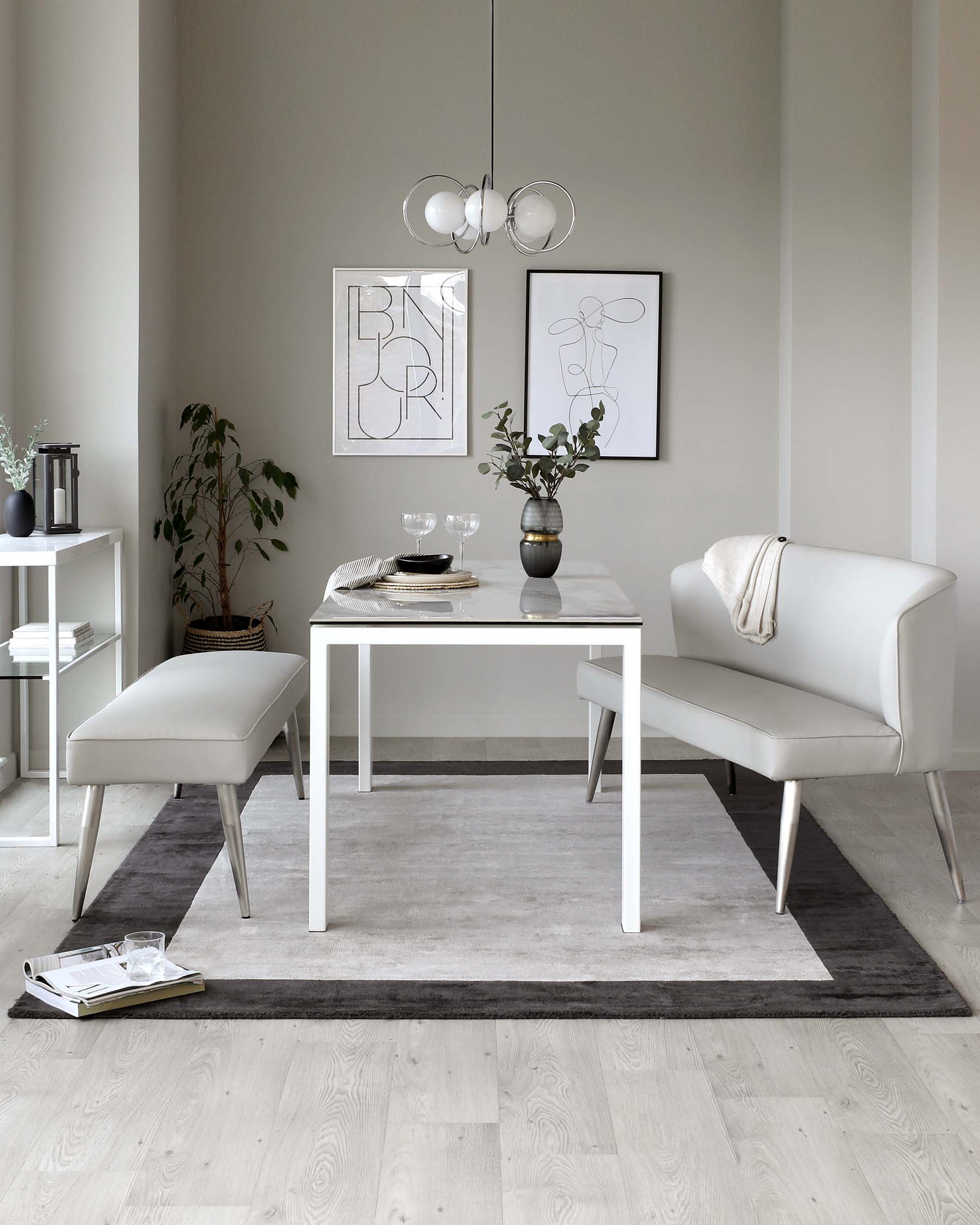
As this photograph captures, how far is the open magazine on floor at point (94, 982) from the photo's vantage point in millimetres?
2303

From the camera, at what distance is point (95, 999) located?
7.52 ft

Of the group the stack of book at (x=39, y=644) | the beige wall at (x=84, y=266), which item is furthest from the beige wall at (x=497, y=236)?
the stack of book at (x=39, y=644)

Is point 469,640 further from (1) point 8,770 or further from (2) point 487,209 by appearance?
(1) point 8,770

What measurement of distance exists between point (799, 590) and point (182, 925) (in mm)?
1923

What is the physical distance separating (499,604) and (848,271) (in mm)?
2416

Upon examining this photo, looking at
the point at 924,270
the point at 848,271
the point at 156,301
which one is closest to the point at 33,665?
the point at 156,301

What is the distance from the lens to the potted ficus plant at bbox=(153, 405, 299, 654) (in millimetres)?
4402

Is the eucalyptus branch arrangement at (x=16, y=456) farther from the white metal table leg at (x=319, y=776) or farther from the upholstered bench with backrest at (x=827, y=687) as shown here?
the upholstered bench with backrest at (x=827, y=687)

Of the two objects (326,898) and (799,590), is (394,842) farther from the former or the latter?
(799,590)

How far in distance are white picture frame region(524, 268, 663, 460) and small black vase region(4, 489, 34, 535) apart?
6.21 ft

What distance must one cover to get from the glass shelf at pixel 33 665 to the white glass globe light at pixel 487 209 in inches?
66.6

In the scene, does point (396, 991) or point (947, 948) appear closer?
point (396, 991)

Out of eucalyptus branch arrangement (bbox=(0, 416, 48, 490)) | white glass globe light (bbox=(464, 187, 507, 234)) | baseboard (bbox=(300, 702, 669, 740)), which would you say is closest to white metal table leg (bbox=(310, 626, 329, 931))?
white glass globe light (bbox=(464, 187, 507, 234))

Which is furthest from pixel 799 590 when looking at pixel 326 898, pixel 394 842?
pixel 326 898
